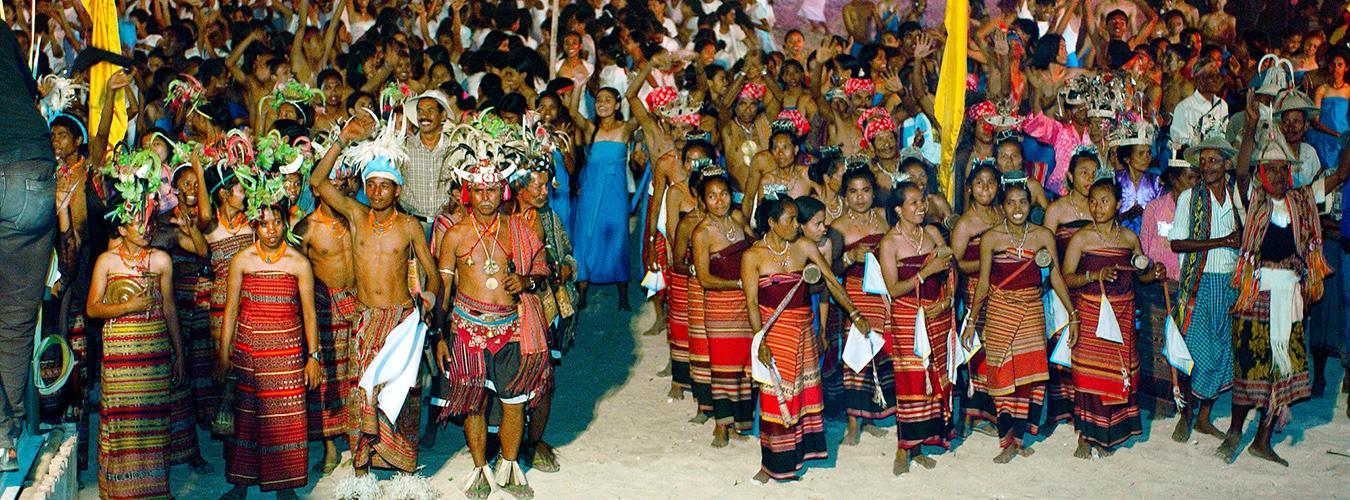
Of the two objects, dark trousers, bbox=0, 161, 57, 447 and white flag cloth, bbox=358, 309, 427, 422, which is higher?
dark trousers, bbox=0, 161, 57, 447

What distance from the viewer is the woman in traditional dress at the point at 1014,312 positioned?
29.3ft

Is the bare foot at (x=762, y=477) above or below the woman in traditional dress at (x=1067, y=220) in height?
below

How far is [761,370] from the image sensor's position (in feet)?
27.5

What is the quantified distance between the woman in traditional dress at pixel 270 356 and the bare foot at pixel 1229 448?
17.7 ft

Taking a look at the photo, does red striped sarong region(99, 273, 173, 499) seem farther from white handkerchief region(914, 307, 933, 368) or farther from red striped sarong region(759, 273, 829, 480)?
white handkerchief region(914, 307, 933, 368)

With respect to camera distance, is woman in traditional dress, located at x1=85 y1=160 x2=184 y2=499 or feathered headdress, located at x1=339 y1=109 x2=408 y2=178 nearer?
woman in traditional dress, located at x1=85 y1=160 x2=184 y2=499

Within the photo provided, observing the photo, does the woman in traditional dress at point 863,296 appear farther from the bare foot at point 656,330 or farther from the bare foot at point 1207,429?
the bare foot at point 656,330

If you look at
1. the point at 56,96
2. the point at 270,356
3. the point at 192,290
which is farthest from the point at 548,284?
the point at 56,96

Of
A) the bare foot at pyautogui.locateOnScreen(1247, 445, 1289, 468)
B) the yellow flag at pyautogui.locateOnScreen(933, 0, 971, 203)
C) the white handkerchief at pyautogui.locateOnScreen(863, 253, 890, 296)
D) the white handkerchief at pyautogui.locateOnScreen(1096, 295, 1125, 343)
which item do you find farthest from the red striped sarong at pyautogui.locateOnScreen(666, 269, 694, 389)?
the bare foot at pyautogui.locateOnScreen(1247, 445, 1289, 468)

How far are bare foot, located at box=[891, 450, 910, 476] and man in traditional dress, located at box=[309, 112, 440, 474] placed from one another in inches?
109

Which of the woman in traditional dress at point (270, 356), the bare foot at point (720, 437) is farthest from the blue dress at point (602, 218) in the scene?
the woman in traditional dress at point (270, 356)

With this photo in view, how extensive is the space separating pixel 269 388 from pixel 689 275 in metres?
2.80

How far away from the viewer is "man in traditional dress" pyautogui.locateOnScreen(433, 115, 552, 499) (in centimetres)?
807

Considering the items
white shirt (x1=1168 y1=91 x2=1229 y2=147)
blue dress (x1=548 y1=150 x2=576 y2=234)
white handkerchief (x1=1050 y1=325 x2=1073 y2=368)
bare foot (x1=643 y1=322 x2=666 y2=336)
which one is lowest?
bare foot (x1=643 y1=322 x2=666 y2=336)
